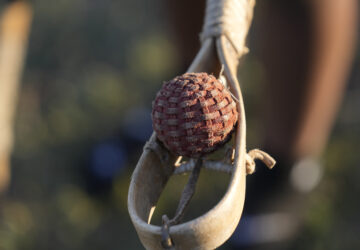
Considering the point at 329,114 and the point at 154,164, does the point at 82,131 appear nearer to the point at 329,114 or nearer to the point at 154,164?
the point at 329,114

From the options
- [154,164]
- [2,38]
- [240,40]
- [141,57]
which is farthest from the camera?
[141,57]

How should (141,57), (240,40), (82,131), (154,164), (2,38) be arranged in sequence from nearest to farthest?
(154,164), (240,40), (2,38), (82,131), (141,57)

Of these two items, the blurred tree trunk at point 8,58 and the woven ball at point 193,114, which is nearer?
the woven ball at point 193,114

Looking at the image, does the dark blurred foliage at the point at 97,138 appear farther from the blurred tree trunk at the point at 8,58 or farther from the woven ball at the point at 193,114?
the woven ball at the point at 193,114

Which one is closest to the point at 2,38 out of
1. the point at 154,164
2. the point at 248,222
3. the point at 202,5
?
the point at 202,5

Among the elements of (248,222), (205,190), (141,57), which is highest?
(141,57)

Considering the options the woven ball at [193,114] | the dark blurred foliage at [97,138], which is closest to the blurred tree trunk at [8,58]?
the dark blurred foliage at [97,138]
